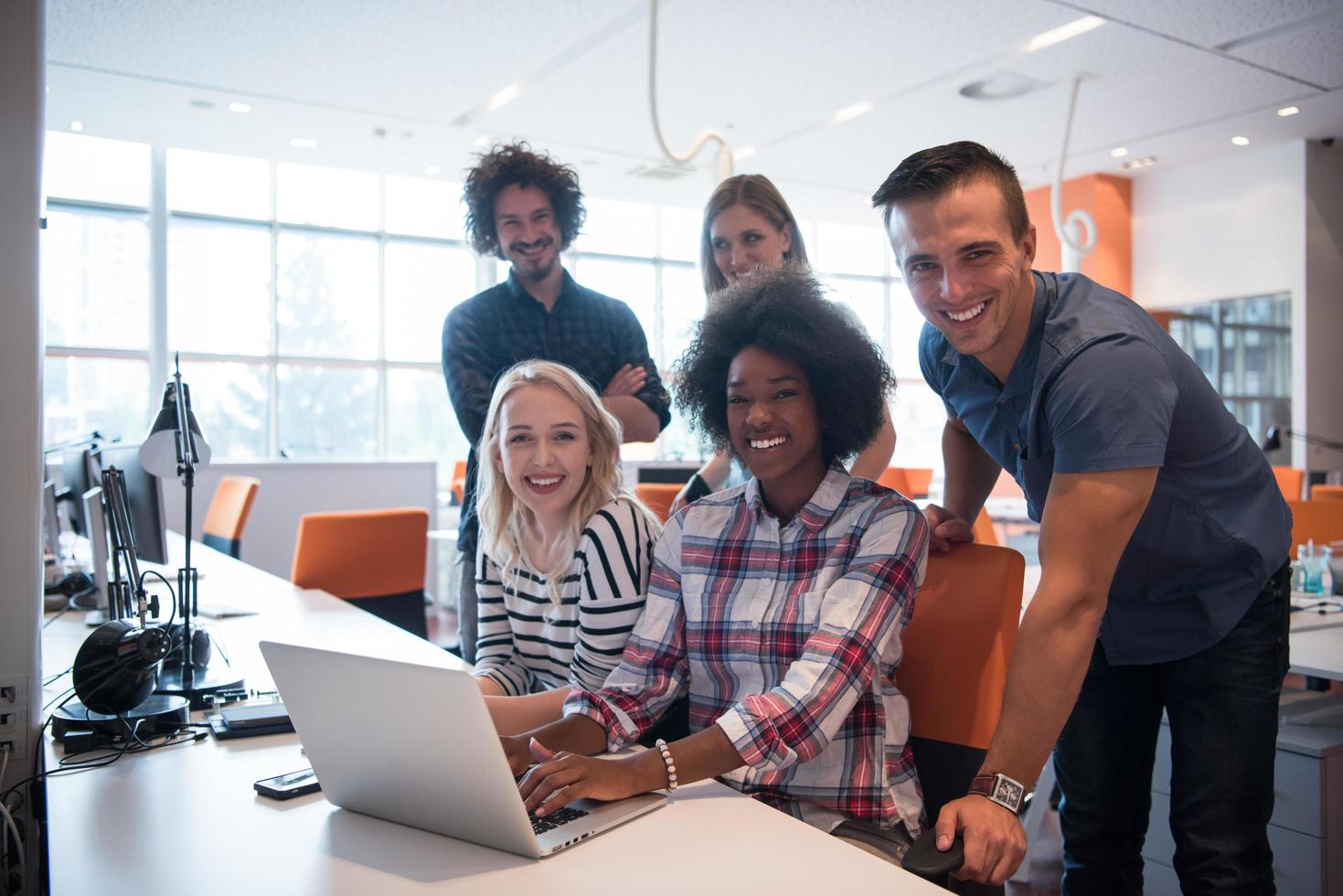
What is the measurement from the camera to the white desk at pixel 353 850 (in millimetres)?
959

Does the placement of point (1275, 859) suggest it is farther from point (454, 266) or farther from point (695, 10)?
point (454, 266)

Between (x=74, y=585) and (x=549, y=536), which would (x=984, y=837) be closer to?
(x=549, y=536)

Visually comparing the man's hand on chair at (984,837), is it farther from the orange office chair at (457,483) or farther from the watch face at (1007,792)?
the orange office chair at (457,483)

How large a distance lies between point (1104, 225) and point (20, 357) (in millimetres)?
9528

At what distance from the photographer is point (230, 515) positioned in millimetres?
4656

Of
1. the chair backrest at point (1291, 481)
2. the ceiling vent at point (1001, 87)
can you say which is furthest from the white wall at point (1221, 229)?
the chair backrest at point (1291, 481)

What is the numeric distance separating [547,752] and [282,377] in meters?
8.25

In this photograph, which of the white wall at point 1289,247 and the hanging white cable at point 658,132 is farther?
the white wall at point 1289,247

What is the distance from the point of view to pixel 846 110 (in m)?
7.24

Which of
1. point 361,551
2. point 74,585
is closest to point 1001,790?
point 361,551

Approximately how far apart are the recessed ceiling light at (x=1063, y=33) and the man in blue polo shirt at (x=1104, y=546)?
489cm

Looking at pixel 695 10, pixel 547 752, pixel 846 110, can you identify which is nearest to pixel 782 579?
pixel 547 752

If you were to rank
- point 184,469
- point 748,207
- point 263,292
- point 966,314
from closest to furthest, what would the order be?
1. point 966,314
2. point 184,469
3. point 748,207
4. point 263,292

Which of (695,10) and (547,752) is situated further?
(695,10)
